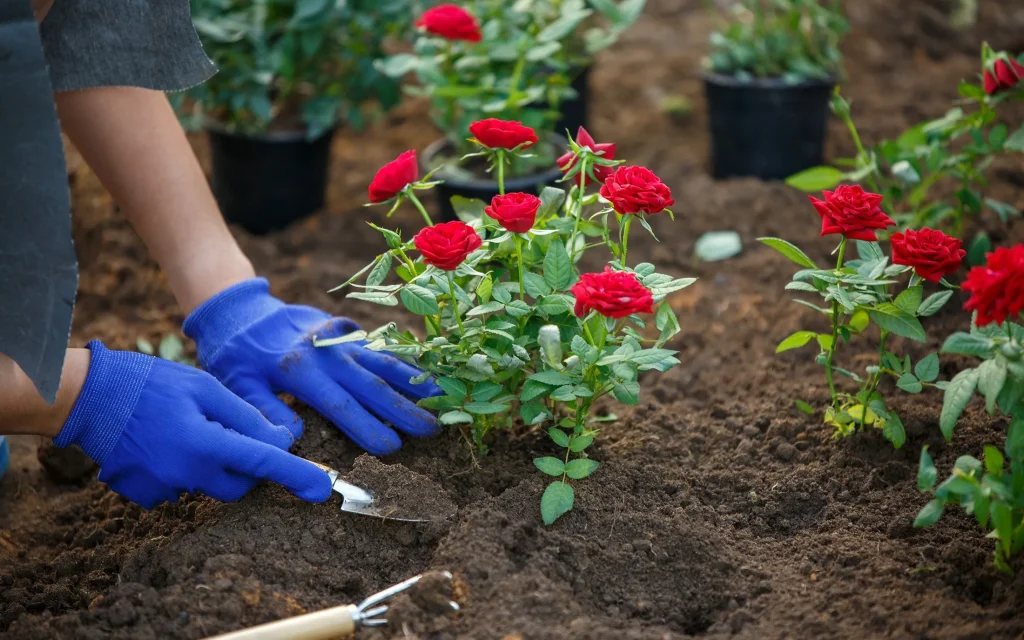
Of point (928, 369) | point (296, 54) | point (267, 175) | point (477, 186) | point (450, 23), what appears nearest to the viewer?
point (928, 369)

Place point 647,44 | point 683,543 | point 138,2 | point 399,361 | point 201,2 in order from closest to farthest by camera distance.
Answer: point 683,543
point 138,2
point 399,361
point 201,2
point 647,44

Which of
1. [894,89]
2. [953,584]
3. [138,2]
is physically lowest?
[894,89]

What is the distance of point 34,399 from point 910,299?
55.6 inches

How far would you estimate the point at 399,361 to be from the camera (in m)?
1.77

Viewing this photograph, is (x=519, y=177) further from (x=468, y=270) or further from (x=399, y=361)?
(x=468, y=270)

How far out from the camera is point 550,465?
1.54 meters

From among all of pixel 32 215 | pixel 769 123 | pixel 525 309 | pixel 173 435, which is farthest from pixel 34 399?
pixel 769 123

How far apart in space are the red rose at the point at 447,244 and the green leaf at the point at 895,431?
0.80 meters

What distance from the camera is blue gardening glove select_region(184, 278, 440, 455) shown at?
5.56 ft

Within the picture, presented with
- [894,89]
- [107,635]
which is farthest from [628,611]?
[894,89]

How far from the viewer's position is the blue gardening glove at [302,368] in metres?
1.69

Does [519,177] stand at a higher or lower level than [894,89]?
higher

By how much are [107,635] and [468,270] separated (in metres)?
0.75

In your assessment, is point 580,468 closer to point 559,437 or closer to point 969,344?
point 559,437
